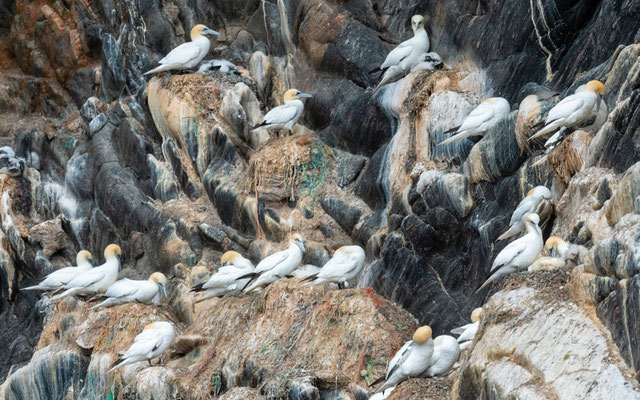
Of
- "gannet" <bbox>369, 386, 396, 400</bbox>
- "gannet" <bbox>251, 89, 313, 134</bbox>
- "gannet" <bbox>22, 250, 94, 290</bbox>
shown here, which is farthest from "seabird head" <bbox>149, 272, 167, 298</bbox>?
"gannet" <bbox>369, 386, 396, 400</bbox>

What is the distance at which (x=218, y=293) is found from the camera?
1755cm

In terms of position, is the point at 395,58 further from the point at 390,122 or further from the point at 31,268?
the point at 31,268

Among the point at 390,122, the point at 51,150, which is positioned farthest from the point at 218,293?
the point at 51,150

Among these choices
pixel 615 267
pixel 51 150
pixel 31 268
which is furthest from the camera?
pixel 51 150

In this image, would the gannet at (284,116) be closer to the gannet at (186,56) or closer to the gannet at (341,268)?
the gannet at (186,56)

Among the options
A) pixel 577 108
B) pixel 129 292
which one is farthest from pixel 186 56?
pixel 577 108

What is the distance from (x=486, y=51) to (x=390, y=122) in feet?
7.07

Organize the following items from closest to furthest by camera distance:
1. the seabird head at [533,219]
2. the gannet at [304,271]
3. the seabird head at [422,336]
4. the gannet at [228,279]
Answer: the seabird head at [422,336]
the seabird head at [533,219]
the gannet at [304,271]
the gannet at [228,279]

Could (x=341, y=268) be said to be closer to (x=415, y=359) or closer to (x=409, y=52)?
(x=415, y=359)

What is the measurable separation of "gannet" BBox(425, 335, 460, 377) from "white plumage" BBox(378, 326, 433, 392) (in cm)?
11

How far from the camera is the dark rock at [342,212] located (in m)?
18.4

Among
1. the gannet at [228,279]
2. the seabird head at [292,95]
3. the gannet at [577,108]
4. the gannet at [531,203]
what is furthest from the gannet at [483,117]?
the seabird head at [292,95]

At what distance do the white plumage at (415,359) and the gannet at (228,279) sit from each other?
4.94m

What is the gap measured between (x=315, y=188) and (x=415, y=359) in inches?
288
